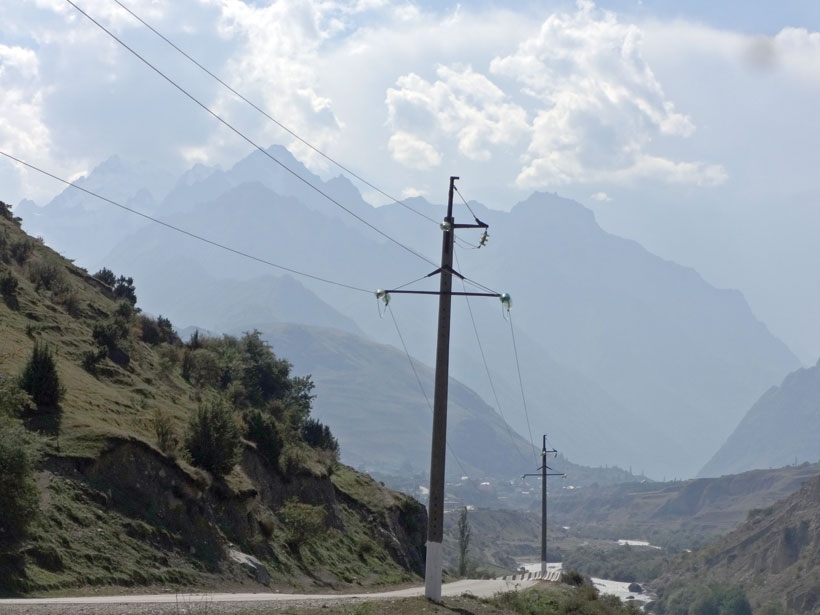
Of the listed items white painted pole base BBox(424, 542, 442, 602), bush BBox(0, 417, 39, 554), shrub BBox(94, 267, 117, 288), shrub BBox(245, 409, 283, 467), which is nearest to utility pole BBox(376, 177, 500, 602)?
white painted pole base BBox(424, 542, 442, 602)

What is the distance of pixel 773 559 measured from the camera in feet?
479

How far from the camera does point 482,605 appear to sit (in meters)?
27.0

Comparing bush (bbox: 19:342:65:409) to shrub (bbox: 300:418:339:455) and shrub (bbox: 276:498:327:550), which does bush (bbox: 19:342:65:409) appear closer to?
Answer: shrub (bbox: 276:498:327:550)

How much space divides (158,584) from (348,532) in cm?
2059

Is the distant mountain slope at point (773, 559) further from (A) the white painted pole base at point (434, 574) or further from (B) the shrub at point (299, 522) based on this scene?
(A) the white painted pole base at point (434, 574)

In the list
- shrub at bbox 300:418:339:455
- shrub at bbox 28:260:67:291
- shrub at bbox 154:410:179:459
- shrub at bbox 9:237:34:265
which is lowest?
shrub at bbox 154:410:179:459

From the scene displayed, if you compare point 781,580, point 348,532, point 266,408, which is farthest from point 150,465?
point 781,580

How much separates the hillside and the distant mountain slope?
3645 inches

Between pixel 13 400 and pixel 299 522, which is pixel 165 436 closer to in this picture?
pixel 13 400

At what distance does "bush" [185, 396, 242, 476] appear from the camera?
103 ft

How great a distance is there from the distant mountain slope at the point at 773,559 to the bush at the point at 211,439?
10738 centimetres

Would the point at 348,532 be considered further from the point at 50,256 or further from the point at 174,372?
the point at 50,256

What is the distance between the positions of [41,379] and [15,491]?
8.03 meters

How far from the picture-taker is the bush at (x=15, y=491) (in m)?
20.2
